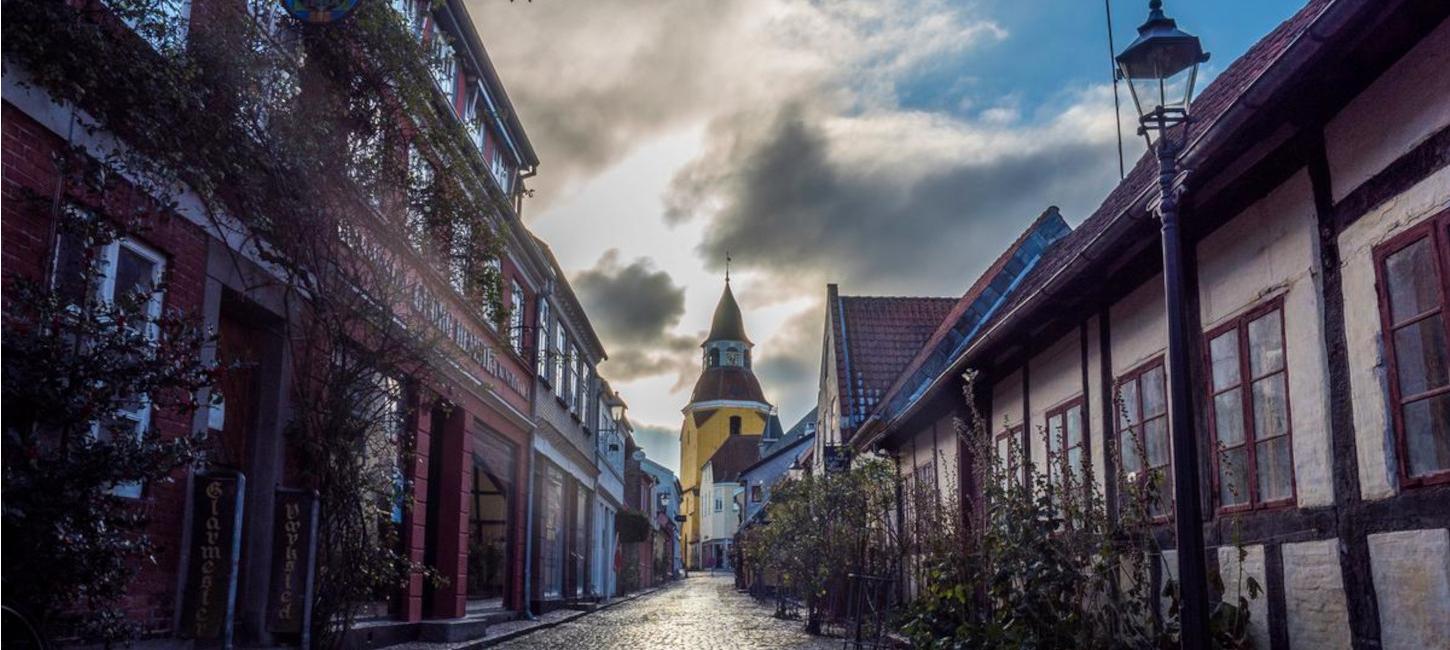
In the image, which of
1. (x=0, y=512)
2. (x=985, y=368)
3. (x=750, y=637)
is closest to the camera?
(x=0, y=512)

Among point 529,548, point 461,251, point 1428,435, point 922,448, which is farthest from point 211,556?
point 529,548

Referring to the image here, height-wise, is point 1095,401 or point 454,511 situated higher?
point 1095,401

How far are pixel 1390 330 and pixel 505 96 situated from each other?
50.0ft

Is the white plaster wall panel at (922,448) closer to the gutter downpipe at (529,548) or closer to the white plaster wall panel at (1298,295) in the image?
the gutter downpipe at (529,548)

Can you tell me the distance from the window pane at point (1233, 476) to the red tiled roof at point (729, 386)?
9606 centimetres

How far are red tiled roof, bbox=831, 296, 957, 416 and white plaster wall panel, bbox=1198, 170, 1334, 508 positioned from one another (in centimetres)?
1933

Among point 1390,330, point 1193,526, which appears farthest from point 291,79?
point 1390,330

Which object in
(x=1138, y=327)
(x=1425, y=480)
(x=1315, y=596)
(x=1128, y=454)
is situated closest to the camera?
(x=1425, y=480)

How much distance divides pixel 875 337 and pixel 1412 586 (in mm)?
22753

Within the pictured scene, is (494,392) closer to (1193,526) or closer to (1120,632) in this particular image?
(1120,632)

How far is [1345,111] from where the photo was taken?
574 cm

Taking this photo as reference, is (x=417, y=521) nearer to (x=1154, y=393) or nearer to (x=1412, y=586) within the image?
(x=1154, y=393)

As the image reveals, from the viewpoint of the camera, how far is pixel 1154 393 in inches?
334

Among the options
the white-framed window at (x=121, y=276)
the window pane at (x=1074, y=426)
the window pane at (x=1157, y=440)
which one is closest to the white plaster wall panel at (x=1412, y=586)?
the window pane at (x=1157, y=440)
